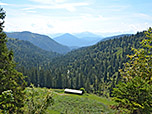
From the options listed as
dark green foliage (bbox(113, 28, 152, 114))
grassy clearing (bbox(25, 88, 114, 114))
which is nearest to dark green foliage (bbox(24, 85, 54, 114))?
dark green foliage (bbox(113, 28, 152, 114))

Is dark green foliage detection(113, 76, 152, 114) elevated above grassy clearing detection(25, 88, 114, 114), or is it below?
above

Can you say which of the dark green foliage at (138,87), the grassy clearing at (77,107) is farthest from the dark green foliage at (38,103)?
the grassy clearing at (77,107)

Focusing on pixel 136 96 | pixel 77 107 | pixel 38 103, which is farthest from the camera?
pixel 77 107

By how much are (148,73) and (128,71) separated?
133 cm

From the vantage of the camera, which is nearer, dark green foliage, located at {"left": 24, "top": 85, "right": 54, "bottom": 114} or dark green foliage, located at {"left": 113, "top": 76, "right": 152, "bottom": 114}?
dark green foliage, located at {"left": 24, "top": 85, "right": 54, "bottom": 114}

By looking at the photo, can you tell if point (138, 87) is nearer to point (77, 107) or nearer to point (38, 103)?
point (38, 103)

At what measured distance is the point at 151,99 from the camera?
8.33m

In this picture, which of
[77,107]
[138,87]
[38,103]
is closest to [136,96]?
[138,87]

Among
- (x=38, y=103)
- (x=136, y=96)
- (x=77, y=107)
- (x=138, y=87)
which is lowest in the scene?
(x=77, y=107)

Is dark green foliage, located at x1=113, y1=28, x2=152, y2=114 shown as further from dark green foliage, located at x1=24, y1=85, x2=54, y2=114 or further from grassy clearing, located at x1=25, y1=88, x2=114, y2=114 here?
grassy clearing, located at x1=25, y1=88, x2=114, y2=114

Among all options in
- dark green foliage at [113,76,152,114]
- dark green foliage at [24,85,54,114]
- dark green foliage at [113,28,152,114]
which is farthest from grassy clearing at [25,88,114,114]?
dark green foliage at [24,85,54,114]

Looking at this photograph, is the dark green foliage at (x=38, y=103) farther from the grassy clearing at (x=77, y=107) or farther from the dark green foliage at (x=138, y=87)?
the grassy clearing at (x=77, y=107)

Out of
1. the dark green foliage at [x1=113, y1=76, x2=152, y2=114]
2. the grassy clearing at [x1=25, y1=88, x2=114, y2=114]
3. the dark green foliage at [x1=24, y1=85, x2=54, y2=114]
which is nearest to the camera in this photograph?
the dark green foliage at [x1=24, y1=85, x2=54, y2=114]

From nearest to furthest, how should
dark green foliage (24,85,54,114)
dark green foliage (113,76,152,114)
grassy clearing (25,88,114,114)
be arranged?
1. dark green foliage (24,85,54,114)
2. dark green foliage (113,76,152,114)
3. grassy clearing (25,88,114,114)
